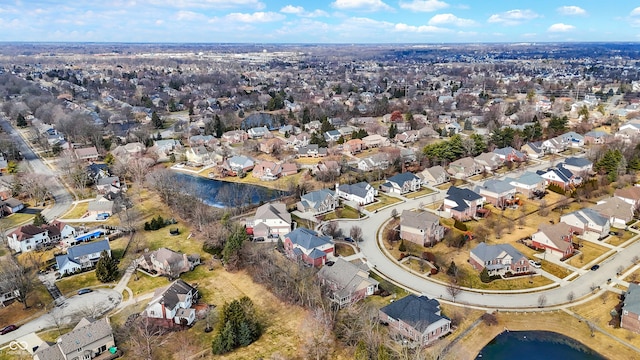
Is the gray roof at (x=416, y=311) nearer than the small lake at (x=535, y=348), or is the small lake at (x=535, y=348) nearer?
the small lake at (x=535, y=348)

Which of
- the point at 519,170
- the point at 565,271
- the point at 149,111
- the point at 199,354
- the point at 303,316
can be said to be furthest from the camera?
the point at 149,111

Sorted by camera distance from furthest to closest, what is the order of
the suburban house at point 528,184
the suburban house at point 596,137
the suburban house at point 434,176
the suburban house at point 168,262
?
the suburban house at point 596,137
the suburban house at point 434,176
the suburban house at point 528,184
the suburban house at point 168,262

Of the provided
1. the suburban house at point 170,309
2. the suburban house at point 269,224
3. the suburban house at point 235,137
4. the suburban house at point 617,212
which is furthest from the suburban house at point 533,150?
the suburban house at point 170,309

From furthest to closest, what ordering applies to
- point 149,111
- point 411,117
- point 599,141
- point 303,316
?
1. point 149,111
2. point 411,117
3. point 599,141
4. point 303,316

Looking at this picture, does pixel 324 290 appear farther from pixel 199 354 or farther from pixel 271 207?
pixel 271 207

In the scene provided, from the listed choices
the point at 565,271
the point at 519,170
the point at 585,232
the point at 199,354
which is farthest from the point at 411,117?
the point at 199,354

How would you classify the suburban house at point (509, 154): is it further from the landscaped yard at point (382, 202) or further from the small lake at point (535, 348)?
the small lake at point (535, 348)

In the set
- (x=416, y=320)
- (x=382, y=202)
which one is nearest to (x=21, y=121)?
(x=382, y=202)
